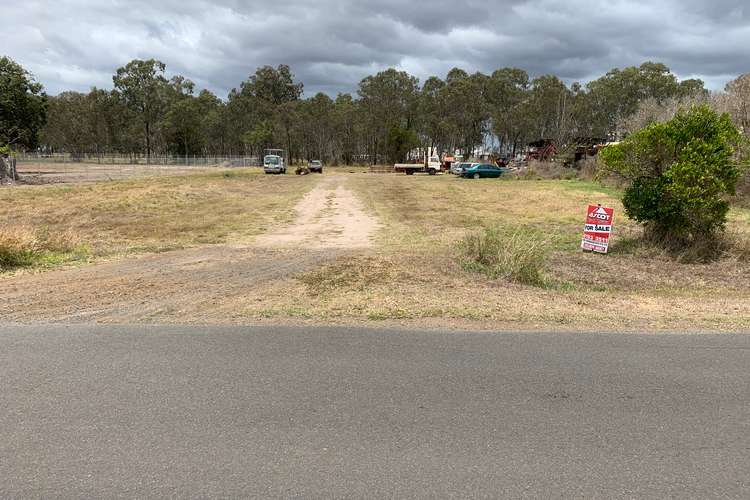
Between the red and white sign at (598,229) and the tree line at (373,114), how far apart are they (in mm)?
59963

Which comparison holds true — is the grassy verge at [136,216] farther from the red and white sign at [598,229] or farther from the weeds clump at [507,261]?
the red and white sign at [598,229]

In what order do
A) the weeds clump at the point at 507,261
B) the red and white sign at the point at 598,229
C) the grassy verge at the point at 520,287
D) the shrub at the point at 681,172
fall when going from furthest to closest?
the red and white sign at the point at 598,229 → the shrub at the point at 681,172 → the weeds clump at the point at 507,261 → the grassy verge at the point at 520,287

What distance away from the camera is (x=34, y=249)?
10273 mm

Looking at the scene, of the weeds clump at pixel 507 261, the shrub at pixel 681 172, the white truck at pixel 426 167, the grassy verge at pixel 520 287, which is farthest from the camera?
the white truck at pixel 426 167

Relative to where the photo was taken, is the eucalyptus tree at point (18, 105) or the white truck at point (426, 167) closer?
the eucalyptus tree at point (18, 105)

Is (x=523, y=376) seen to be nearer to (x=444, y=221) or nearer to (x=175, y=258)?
(x=175, y=258)

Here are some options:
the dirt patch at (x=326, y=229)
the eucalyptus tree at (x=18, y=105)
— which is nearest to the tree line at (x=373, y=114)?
the eucalyptus tree at (x=18, y=105)

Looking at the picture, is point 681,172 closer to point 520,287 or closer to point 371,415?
point 520,287

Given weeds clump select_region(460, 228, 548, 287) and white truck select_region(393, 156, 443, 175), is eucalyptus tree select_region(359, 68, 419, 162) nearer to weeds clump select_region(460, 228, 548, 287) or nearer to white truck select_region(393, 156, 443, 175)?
white truck select_region(393, 156, 443, 175)

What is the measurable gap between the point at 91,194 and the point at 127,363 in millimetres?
23744

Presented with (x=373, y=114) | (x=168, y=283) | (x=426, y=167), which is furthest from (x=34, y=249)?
(x=373, y=114)

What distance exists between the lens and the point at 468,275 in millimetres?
9094

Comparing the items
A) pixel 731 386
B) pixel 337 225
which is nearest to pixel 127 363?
pixel 731 386

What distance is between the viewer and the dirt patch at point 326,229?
43.0 ft
